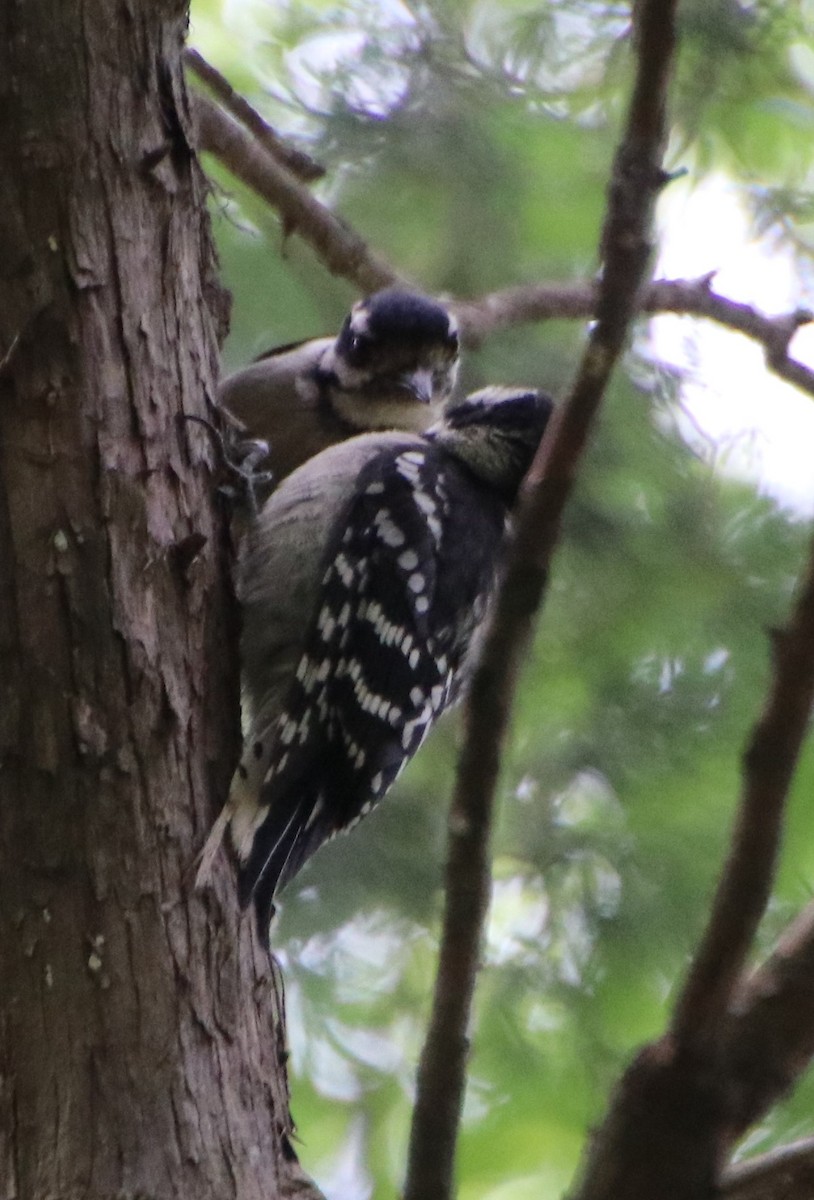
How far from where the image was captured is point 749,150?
3.42 m

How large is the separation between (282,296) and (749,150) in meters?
1.06

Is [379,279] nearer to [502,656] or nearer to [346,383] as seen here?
[346,383]

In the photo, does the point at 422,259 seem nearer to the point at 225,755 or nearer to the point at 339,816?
the point at 339,816

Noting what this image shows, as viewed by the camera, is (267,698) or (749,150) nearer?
(267,698)

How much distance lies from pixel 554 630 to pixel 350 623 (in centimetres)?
75

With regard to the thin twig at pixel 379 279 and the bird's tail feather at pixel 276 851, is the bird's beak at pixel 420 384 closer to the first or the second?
the thin twig at pixel 379 279

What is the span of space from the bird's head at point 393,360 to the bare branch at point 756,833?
186cm

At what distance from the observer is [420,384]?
3.06 metres

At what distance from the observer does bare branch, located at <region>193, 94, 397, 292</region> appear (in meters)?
2.94

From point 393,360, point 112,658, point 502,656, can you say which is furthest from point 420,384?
point 502,656

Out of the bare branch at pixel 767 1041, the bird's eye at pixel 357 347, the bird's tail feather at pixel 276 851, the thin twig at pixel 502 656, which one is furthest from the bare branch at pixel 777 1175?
the bird's eye at pixel 357 347

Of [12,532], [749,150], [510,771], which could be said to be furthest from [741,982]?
[749,150]

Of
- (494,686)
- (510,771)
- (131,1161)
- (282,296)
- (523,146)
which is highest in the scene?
(523,146)

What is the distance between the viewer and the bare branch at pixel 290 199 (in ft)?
9.65
